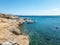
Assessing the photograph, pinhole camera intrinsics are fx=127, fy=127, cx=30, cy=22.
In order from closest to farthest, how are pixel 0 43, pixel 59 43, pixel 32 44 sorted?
pixel 0 43
pixel 32 44
pixel 59 43

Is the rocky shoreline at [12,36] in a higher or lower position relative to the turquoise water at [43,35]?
higher

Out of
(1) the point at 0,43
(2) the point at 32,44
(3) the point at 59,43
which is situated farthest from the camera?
(3) the point at 59,43

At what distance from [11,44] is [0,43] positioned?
1.17 meters

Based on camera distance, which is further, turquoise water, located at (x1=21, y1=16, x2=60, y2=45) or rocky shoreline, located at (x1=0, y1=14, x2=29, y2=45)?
turquoise water, located at (x1=21, y1=16, x2=60, y2=45)

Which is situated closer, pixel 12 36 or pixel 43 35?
pixel 12 36

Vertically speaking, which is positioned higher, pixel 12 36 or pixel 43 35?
pixel 12 36

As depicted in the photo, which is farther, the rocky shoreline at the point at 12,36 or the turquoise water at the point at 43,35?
the turquoise water at the point at 43,35

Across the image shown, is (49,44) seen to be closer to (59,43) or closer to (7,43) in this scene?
(59,43)

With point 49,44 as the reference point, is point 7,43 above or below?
above

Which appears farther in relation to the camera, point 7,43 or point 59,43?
point 59,43

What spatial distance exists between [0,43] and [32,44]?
8127 millimetres

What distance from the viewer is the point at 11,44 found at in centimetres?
1374

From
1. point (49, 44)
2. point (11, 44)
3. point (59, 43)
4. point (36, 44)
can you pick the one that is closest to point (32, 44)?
point (36, 44)

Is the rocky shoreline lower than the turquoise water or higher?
higher
